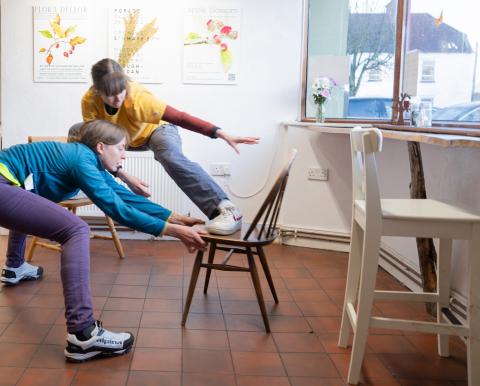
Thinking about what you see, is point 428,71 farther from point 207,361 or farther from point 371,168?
point 207,361

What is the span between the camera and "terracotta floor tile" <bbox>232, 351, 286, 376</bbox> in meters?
2.08

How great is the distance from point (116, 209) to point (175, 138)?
0.94 metres

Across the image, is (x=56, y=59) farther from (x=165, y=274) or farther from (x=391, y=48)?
(x=391, y=48)

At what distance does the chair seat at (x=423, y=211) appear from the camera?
1818 millimetres

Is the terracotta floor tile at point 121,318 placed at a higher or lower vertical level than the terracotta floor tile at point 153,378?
lower

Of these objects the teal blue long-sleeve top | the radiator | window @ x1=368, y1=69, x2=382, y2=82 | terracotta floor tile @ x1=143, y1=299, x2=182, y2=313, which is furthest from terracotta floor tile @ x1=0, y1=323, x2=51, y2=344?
window @ x1=368, y1=69, x2=382, y2=82

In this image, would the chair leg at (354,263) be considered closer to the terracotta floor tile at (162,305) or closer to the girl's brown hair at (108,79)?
the terracotta floor tile at (162,305)

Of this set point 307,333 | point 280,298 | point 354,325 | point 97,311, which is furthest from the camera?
→ point 280,298

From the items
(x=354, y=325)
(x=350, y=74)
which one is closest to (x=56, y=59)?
(x=350, y=74)

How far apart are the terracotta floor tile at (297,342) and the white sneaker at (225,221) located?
51 centimetres

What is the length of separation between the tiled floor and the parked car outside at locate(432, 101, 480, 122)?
1013 mm

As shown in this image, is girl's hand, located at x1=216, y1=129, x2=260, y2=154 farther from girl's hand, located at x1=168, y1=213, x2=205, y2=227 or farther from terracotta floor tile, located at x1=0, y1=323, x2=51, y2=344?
terracotta floor tile, located at x1=0, y1=323, x2=51, y2=344

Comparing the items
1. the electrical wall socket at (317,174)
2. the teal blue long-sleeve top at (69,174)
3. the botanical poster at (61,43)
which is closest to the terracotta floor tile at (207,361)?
the teal blue long-sleeve top at (69,174)

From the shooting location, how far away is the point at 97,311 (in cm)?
269
